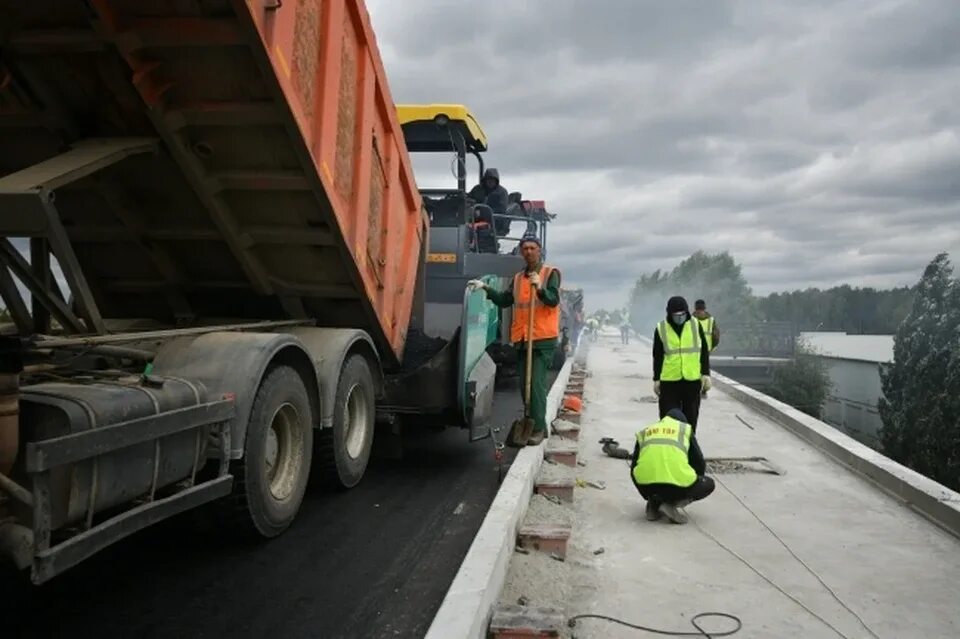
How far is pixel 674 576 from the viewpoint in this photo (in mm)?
4176

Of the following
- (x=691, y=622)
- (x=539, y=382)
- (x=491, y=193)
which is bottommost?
(x=691, y=622)

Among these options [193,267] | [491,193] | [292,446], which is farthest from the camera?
[491,193]

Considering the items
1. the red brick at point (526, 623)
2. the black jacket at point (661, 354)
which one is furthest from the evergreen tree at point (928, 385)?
the red brick at point (526, 623)

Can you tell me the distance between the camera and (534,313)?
6.50m

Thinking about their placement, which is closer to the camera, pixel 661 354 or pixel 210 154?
pixel 210 154

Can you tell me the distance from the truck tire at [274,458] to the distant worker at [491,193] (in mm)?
5255

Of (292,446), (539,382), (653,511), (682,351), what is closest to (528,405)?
(539,382)

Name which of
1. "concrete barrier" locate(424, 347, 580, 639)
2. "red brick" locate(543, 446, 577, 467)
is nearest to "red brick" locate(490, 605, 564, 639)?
"concrete barrier" locate(424, 347, 580, 639)

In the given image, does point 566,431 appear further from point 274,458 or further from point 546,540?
point 274,458

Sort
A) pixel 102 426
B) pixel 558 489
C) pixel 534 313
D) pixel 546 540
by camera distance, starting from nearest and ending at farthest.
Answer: pixel 102 426 → pixel 546 540 → pixel 558 489 → pixel 534 313

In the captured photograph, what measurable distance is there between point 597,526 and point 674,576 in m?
0.95

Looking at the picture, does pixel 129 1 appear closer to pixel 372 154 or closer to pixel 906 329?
pixel 372 154

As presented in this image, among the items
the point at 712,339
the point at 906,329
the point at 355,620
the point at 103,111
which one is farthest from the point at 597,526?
the point at 906,329

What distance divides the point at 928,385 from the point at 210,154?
2153 centimetres
